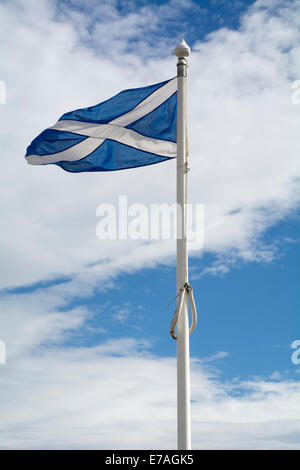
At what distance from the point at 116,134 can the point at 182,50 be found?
273 cm

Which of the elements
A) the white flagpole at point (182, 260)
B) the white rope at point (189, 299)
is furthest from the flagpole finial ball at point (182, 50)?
the white rope at point (189, 299)

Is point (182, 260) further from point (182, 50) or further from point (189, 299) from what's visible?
point (182, 50)

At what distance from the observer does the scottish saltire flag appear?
16.1m

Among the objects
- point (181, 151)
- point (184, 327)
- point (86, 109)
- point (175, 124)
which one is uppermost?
point (86, 109)

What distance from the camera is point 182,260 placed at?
1420cm

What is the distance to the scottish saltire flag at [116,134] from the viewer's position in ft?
52.9

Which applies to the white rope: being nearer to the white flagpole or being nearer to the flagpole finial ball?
the white flagpole

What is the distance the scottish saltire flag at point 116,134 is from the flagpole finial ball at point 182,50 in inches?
23.8

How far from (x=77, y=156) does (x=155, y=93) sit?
8.62 ft

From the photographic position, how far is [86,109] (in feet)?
57.0

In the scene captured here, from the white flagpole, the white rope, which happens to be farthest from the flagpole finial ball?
the white rope
